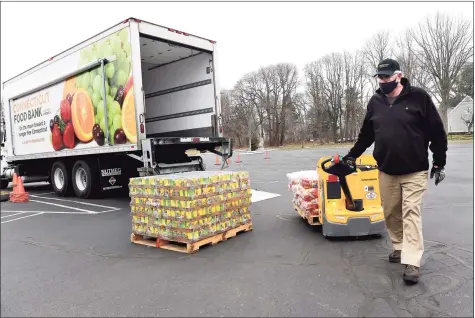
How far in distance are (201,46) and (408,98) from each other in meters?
6.44

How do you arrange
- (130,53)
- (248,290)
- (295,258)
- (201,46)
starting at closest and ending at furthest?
(248,290) < (295,258) < (130,53) < (201,46)

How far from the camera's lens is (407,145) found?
379 cm

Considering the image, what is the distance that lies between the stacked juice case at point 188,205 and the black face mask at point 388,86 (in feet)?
7.92

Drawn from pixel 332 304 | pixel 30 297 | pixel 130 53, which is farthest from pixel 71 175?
pixel 332 304

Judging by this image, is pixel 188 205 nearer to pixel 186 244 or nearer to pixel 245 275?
pixel 186 244

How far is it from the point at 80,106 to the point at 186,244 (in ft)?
19.6

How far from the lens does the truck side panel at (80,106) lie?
8258 mm

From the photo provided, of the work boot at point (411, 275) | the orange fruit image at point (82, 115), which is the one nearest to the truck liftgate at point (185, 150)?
the orange fruit image at point (82, 115)

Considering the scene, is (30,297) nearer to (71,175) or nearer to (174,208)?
(174,208)

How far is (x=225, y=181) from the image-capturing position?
5.42 meters

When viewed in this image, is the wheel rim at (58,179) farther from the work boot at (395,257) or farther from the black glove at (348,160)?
the work boot at (395,257)

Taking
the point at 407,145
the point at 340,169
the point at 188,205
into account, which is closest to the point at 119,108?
the point at 188,205

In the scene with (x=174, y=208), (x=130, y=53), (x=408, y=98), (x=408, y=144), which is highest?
(x=130, y=53)

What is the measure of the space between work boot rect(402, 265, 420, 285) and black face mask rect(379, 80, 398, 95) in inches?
67.8
